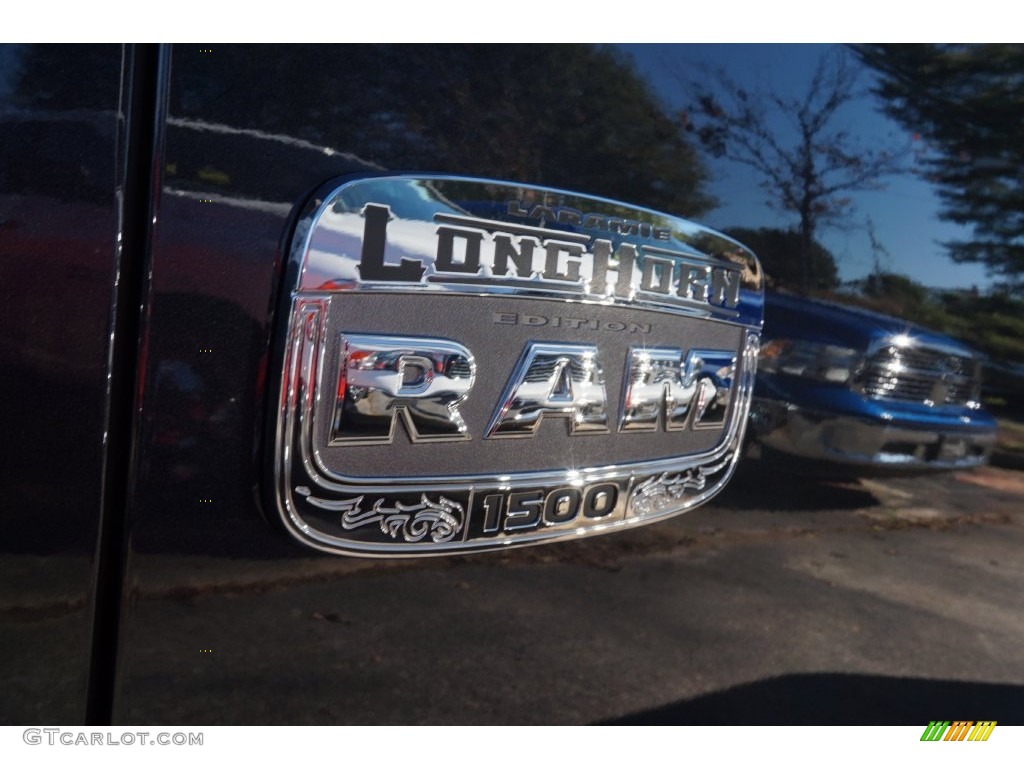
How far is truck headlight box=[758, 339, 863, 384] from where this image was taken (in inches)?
47.3

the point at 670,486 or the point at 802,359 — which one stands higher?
the point at 802,359

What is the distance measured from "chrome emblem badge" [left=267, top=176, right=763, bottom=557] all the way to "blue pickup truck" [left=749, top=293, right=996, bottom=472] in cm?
4

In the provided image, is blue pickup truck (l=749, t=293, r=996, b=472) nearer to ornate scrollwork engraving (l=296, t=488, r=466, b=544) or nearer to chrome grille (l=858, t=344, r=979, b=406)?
chrome grille (l=858, t=344, r=979, b=406)

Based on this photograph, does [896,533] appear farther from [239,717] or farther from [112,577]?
[112,577]

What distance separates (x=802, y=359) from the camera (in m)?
1.21

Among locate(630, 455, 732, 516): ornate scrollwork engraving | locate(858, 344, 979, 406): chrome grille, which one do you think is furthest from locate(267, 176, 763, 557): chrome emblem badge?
locate(858, 344, 979, 406): chrome grille

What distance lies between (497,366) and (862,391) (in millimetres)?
527

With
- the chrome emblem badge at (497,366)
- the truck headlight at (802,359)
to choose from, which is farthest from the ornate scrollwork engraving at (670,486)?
the truck headlight at (802,359)

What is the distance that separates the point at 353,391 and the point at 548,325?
0.26m

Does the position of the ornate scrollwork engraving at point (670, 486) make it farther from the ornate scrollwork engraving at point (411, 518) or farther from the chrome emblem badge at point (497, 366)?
Answer: the ornate scrollwork engraving at point (411, 518)

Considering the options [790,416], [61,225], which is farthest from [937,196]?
[61,225]

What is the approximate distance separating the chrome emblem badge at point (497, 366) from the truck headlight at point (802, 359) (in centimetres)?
2

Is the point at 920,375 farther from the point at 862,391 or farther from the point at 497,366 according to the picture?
the point at 497,366

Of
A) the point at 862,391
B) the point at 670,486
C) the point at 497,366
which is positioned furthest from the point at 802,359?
the point at 497,366
